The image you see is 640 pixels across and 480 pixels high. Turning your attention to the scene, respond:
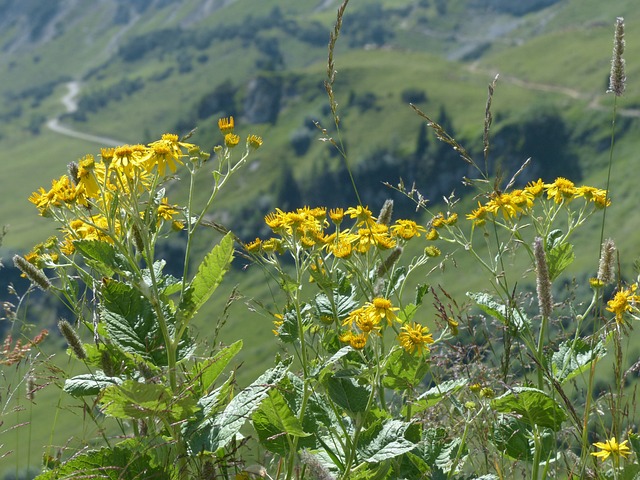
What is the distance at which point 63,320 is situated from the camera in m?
3.59

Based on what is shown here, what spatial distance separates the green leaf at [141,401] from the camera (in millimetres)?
3031

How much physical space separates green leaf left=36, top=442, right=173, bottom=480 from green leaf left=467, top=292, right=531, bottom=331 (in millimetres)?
1837

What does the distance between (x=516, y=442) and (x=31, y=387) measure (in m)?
2.53

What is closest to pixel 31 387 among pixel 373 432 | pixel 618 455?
pixel 373 432

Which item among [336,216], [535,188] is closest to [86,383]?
[336,216]

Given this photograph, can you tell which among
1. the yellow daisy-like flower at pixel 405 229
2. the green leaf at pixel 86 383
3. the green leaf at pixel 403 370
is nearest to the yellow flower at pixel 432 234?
the yellow daisy-like flower at pixel 405 229

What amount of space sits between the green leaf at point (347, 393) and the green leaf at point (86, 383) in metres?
0.99

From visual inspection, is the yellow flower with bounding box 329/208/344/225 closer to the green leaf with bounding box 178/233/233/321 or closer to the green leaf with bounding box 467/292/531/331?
the green leaf with bounding box 467/292/531/331

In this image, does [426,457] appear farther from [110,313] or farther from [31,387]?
[31,387]

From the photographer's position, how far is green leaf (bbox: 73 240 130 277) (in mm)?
3453

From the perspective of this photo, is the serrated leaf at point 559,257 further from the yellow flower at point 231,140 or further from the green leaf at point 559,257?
the yellow flower at point 231,140

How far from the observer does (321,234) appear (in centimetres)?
419

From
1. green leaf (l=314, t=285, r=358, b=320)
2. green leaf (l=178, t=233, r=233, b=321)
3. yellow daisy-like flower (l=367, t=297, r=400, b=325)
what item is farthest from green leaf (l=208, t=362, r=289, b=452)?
green leaf (l=314, t=285, r=358, b=320)

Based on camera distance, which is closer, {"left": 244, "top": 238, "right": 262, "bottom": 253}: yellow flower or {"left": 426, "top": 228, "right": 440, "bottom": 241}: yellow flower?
{"left": 244, "top": 238, "right": 262, "bottom": 253}: yellow flower
